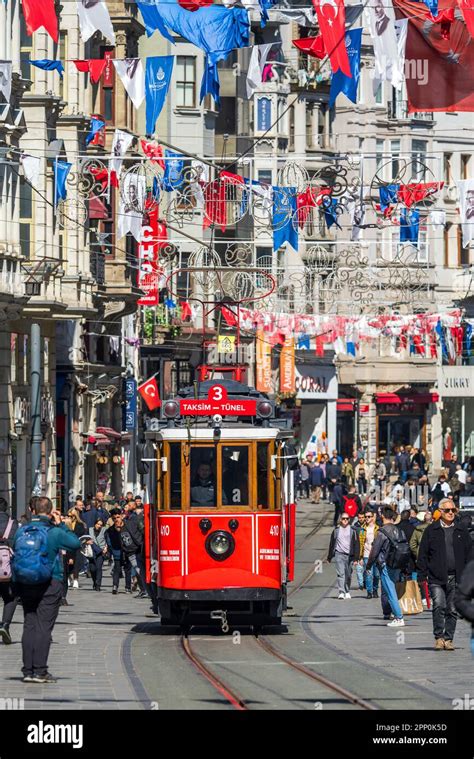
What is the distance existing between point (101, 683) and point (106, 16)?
11.8 m

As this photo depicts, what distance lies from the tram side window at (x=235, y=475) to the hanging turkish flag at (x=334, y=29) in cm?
572

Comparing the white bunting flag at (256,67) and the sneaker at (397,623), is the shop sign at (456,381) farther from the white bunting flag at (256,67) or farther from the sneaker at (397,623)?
the sneaker at (397,623)

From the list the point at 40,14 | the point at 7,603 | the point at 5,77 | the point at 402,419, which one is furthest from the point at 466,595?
the point at 402,419

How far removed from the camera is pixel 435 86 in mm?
28219

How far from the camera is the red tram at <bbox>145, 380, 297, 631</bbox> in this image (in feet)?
82.9

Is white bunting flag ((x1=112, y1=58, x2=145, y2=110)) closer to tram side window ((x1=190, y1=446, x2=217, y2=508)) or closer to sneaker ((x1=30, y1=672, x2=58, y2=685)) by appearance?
tram side window ((x1=190, y1=446, x2=217, y2=508))

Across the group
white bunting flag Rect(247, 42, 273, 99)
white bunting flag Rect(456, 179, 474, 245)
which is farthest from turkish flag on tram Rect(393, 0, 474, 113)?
white bunting flag Rect(456, 179, 474, 245)

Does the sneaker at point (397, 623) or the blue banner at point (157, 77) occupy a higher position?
the blue banner at point (157, 77)

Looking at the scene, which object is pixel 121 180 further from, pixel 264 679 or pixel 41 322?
pixel 264 679

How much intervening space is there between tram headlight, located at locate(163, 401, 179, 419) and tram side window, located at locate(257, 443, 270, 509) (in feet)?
3.75

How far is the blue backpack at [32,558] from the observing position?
18.6 meters

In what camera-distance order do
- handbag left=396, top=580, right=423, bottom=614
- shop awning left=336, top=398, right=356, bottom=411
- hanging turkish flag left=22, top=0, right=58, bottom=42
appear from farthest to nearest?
shop awning left=336, top=398, right=356, bottom=411 < handbag left=396, top=580, right=423, bottom=614 < hanging turkish flag left=22, top=0, right=58, bottom=42

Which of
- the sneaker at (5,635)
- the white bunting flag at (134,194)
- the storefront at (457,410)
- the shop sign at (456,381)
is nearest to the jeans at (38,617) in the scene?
the sneaker at (5,635)

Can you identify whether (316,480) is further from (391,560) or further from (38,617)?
(38,617)
